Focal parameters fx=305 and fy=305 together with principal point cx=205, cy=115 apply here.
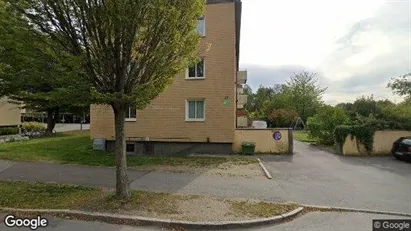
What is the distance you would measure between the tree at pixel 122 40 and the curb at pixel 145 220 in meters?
1.08

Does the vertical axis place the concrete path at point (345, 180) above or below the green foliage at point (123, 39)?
below

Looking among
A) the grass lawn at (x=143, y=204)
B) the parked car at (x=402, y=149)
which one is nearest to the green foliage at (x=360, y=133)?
the parked car at (x=402, y=149)

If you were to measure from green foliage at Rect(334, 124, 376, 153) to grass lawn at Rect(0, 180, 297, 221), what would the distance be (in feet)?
36.9

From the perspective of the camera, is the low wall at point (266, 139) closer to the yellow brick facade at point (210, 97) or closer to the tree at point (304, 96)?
the yellow brick facade at point (210, 97)

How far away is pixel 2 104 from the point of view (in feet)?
89.5

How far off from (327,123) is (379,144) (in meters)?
3.77

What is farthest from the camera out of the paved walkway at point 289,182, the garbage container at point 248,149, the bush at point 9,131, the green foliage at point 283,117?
the green foliage at point 283,117

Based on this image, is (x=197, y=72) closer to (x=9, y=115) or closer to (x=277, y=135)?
(x=277, y=135)

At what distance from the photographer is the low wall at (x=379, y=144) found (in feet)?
54.8

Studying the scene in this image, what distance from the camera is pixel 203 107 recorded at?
16.6 m

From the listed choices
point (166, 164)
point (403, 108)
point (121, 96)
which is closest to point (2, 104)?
point (166, 164)

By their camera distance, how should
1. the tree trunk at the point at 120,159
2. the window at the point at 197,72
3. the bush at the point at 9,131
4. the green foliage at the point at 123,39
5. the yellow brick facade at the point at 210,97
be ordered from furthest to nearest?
the bush at the point at 9,131, the window at the point at 197,72, the yellow brick facade at the point at 210,97, the tree trunk at the point at 120,159, the green foliage at the point at 123,39

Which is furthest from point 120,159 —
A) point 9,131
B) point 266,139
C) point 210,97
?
point 9,131

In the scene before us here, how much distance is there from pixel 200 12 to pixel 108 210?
16.3 ft
